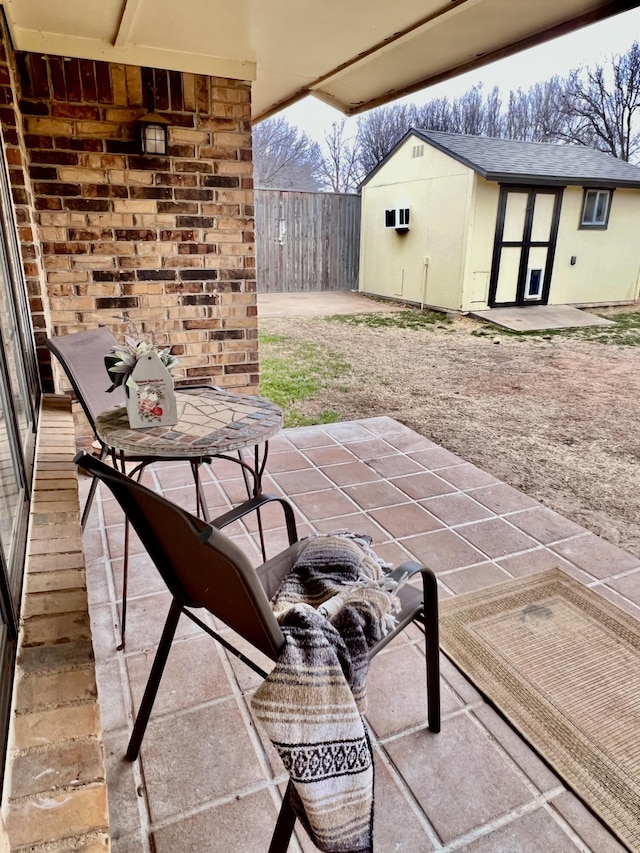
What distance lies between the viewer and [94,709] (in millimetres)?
1106

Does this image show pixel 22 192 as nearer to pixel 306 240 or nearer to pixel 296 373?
pixel 296 373

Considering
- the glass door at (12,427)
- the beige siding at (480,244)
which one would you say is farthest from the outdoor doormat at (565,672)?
the beige siding at (480,244)

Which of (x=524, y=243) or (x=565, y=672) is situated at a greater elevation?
(x=524, y=243)

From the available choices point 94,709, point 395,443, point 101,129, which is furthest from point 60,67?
point 94,709

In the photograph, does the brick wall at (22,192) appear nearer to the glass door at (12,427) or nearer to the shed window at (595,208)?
the glass door at (12,427)

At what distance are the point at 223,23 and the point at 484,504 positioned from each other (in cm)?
251

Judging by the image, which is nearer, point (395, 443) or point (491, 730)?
point (491, 730)

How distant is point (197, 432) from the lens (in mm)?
1859

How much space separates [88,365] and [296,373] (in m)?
3.41

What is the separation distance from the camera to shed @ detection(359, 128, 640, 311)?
30.8 feet

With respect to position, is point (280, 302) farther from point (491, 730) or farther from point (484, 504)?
point (491, 730)

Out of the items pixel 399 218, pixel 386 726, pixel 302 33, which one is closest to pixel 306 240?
pixel 399 218

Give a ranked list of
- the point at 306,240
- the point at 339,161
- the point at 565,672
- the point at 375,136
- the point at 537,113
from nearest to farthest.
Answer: the point at 565,672 → the point at 306,240 → the point at 339,161 → the point at 375,136 → the point at 537,113

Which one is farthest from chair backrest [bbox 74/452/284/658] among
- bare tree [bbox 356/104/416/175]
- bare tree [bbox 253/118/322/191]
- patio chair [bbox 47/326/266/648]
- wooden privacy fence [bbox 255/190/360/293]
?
bare tree [bbox 356/104/416/175]
